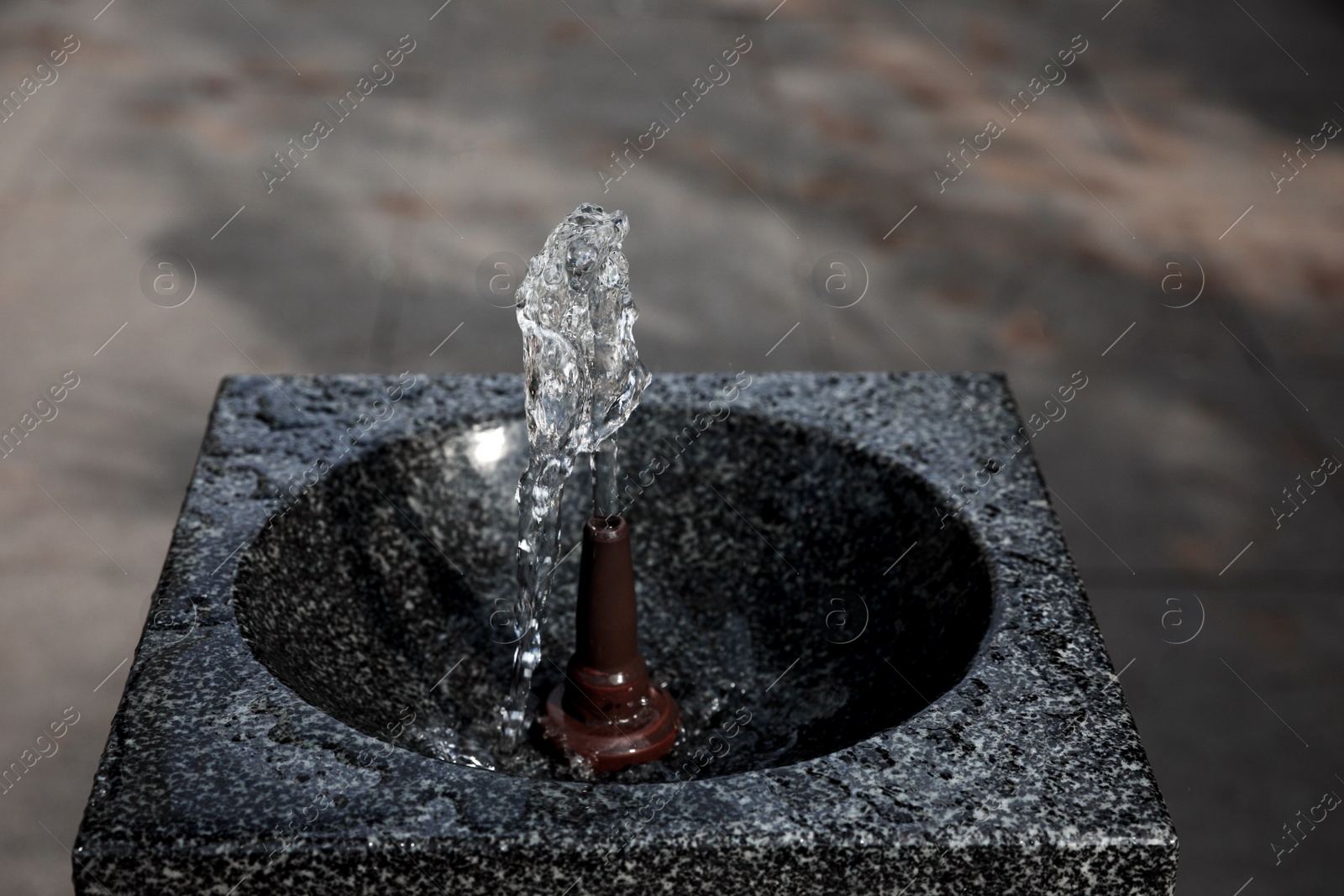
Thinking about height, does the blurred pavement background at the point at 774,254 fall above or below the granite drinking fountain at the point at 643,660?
below

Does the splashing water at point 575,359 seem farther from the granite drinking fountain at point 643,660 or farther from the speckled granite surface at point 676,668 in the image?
the speckled granite surface at point 676,668

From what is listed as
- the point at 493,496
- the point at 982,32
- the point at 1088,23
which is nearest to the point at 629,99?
the point at 982,32

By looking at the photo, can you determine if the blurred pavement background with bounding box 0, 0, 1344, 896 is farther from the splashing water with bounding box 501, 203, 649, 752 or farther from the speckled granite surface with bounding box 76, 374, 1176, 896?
the splashing water with bounding box 501, 203, 649, 752

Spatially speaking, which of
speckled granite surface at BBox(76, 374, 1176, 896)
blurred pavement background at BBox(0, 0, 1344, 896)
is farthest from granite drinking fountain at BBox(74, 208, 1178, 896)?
blurred pavement background at BBox(0, 0, 1344, 896)

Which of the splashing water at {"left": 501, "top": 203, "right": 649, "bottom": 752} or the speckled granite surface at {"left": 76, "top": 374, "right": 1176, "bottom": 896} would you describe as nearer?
the speckled granite surface at {"left": 76, "top": 374, "right": 1176, "bottom": 896}

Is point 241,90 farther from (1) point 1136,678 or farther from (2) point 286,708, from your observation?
(2) point 286,708

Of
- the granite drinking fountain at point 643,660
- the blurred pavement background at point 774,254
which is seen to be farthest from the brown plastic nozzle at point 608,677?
the blurred pavement background at point 774,254

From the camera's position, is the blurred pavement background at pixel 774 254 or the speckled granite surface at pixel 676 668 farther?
the blurred pavement background at pixel 774 254
